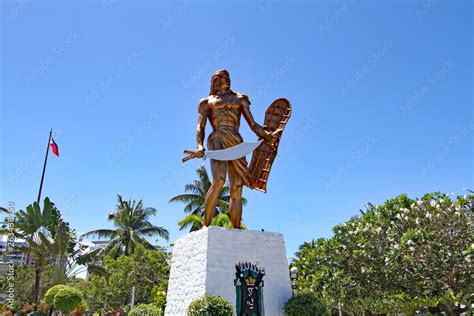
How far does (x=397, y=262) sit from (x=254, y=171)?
6226 mm

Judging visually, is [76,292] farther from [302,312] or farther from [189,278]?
[302,312]

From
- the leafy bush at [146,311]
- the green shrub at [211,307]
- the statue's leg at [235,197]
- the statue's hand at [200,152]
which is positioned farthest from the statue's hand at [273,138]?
the leafy bush at [146,311]

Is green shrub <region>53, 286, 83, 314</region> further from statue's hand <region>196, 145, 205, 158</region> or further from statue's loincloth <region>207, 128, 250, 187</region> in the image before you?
statue's hand <region>196, 145, 205, 158</region>

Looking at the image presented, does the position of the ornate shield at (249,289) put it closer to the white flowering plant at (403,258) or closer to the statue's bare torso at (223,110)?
the statue's bare torso at (223,110)

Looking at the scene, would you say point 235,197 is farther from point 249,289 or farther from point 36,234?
point 36,234

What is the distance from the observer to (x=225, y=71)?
330 inches

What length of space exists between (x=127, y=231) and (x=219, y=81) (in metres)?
20.0

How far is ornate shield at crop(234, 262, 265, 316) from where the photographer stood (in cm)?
692

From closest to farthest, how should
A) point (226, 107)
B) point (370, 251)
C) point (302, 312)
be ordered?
point (302, 312)
point (226, 107)
point (370, 251)

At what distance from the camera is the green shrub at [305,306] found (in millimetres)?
6762

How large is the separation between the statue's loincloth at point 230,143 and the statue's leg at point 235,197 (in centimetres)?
7

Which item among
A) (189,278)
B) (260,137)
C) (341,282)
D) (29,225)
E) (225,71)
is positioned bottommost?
(189,278)

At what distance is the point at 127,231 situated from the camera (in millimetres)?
26031

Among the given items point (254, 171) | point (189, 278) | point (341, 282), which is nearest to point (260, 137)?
point (254, 171)
